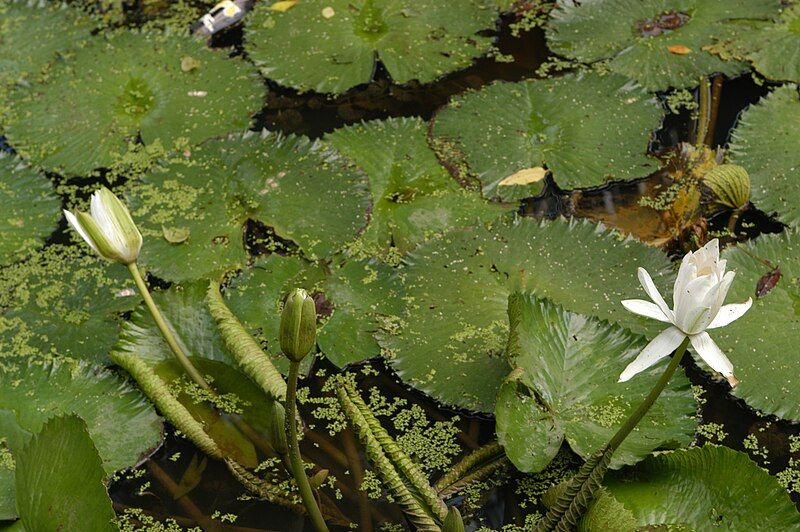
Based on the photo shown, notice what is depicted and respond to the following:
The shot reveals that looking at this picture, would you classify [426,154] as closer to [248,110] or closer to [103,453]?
[248,110]

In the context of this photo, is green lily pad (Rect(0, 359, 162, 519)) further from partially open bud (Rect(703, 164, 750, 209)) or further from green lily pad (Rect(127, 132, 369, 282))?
partially open bud (Rect(703, 164, 750, 209))

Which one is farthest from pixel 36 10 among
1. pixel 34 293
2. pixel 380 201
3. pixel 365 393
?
pixel 365 393

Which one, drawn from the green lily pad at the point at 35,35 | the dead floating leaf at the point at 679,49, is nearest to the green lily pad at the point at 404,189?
the dead floating leaf at the point at 679,49

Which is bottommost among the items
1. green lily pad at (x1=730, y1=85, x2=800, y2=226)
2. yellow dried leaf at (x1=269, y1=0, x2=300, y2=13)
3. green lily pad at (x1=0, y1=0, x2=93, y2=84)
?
green lily pad at (x1=730, y1=85, x2=800, y2=226)

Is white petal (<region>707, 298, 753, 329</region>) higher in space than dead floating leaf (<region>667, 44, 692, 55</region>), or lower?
higher

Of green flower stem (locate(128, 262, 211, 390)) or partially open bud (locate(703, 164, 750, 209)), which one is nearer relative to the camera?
green flower stem (locate(128, 262, 211, 390))

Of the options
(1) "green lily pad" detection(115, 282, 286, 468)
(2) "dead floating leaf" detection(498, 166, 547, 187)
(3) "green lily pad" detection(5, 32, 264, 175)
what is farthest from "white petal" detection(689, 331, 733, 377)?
(3) "green lily pad" detection(5, 32, 264, 175)
